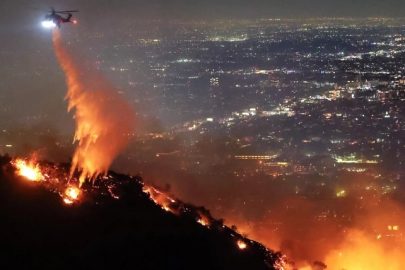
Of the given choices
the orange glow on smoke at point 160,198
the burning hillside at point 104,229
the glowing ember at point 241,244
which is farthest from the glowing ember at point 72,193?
the glowing ember at point 241,244

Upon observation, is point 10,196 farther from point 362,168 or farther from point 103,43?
point 103,43

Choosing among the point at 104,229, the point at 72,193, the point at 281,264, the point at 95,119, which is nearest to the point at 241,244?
the point at 281,264

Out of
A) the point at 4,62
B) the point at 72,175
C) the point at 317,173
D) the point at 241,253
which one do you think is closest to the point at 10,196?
the point at 72,175

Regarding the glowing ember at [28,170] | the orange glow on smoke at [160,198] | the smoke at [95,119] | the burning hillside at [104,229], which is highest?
the smoke at [95,119]

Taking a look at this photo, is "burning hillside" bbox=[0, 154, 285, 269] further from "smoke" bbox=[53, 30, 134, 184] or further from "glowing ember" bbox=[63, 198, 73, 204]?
"smoke" bbox=[53, 30, 134, 184]

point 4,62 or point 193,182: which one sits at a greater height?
point 4,62

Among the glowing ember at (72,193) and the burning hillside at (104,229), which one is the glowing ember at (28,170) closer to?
the burning hillside at (104,229)
